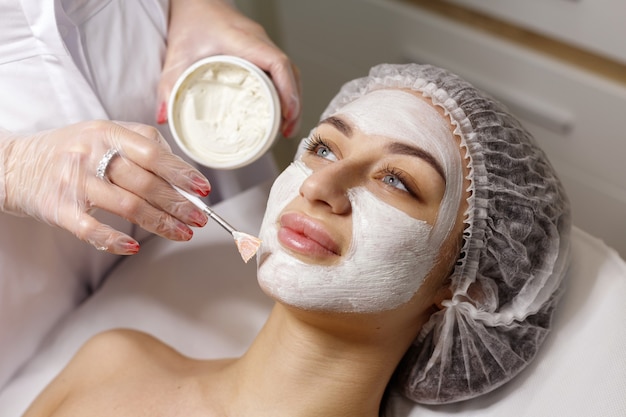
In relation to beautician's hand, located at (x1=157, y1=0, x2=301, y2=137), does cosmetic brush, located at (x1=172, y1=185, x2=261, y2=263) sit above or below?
below

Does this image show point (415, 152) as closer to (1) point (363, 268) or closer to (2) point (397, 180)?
(2) point (397, 180)

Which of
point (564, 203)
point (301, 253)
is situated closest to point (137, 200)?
point (301, 253)

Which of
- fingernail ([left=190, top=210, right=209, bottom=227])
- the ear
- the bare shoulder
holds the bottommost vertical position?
the bare shoulder

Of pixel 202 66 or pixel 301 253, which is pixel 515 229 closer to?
pixel 301 253

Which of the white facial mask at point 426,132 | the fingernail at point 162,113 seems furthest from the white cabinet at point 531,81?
the fingernail at point 162,113

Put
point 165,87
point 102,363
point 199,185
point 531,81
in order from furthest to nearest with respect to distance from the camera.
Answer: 1. point 531,81
2. point 165,87
3. point 102,363
4. point 199,185

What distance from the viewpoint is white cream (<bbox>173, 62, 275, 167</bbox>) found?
4.29 ft

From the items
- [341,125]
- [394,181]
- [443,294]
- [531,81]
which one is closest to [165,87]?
[341,125]

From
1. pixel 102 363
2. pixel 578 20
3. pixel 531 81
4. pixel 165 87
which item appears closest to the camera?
pixel 102 363

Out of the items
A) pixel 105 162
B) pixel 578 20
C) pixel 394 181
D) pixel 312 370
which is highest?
pixel 578 20

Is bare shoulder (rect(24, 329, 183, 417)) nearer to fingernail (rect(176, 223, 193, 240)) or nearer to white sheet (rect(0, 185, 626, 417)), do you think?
white sheet (rect(0, 185, 626, 417))

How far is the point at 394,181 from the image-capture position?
1056 mm

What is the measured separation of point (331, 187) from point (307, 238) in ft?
0.27

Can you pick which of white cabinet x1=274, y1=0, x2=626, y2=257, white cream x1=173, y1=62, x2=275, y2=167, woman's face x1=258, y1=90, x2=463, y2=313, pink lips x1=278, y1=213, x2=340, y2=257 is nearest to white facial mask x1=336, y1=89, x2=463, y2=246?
woman's face x1=258, y1=90, x2=463, y2=313
